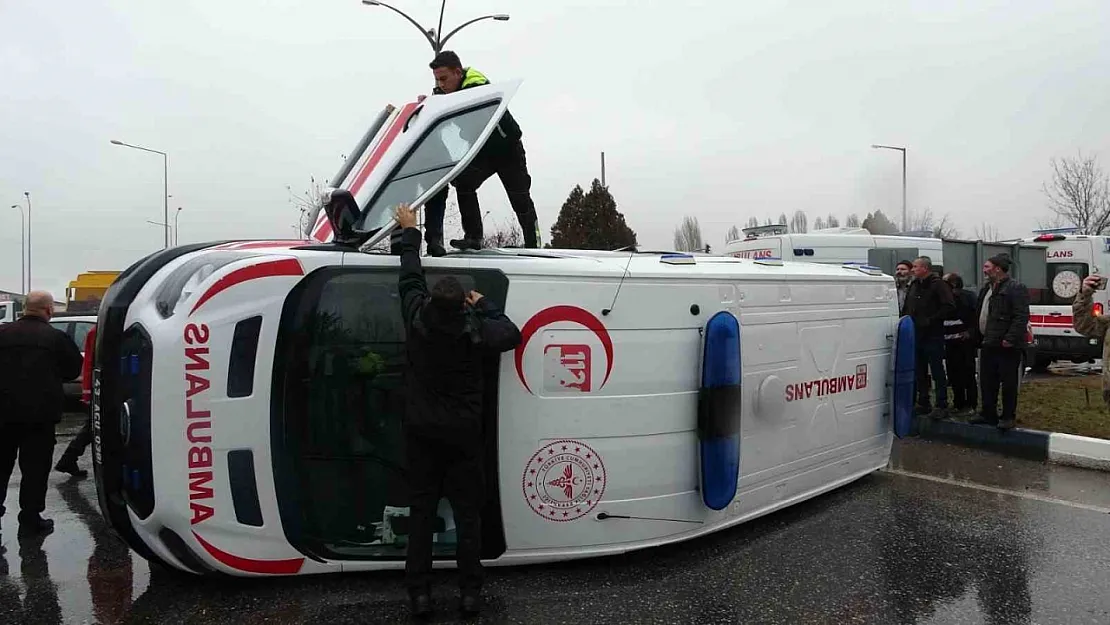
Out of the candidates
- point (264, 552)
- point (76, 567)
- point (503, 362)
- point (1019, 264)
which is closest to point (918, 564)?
point (503, 362)

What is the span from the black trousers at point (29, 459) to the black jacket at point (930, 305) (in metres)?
7.72

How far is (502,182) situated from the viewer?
5.76 metres

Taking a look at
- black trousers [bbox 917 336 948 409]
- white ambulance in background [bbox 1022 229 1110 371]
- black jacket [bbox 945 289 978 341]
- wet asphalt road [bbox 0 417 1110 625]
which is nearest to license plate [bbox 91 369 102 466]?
wet asphalt road [bbox 0 417 1110 625]

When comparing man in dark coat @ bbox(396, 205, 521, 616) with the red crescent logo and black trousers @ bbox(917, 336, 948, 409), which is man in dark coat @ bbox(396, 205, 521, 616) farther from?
black trousers @ bbox(917, 336, 948, 409)

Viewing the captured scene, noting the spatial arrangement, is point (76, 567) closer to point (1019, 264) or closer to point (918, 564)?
point (918, 564)

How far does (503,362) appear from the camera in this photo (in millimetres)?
3979

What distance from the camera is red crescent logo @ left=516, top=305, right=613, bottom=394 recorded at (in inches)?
157

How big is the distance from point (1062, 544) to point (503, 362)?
351cm

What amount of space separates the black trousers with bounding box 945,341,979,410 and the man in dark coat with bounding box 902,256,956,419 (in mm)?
172

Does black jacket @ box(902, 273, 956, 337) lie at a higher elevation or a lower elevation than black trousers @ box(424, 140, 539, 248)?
lower

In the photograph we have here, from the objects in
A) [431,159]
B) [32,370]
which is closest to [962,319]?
[431,159]

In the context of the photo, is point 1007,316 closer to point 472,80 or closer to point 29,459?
point 472,80

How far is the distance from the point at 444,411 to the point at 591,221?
73.3 ft

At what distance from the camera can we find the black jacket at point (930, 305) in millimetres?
8250
